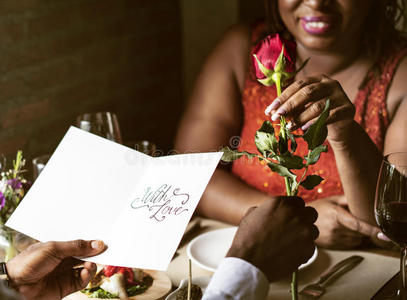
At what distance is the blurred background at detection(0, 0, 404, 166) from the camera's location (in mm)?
1742

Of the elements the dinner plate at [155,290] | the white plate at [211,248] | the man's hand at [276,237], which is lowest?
the white plate at [211,248]

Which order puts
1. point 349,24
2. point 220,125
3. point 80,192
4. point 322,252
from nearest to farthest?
1. point 80,192
2. point 322,252
3. point 349,24
4. point 220,125

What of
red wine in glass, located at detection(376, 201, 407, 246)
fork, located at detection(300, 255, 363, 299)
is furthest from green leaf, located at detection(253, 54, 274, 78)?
fork, located at detection(300, 255, 363, 299)

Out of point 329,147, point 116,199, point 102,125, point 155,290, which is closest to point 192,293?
point 155,290

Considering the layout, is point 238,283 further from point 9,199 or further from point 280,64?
point 9,199

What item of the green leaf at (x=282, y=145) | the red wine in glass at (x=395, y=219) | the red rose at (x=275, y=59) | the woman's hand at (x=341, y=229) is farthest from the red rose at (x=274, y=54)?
the woman's hand at (x=341, y=229)

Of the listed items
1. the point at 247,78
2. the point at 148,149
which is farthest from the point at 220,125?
the point at 148,149

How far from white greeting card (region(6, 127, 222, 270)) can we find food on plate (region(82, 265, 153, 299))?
0.16 meters

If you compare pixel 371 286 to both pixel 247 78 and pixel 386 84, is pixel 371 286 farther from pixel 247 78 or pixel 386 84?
pixel 247 78

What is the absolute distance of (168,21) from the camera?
2.34 m

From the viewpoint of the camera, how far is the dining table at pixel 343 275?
1.09 m

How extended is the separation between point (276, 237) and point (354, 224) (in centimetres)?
55

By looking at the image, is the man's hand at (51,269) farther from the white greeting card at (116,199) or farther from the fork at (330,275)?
the fork at (330,275)

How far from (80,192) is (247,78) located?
0.93 m
